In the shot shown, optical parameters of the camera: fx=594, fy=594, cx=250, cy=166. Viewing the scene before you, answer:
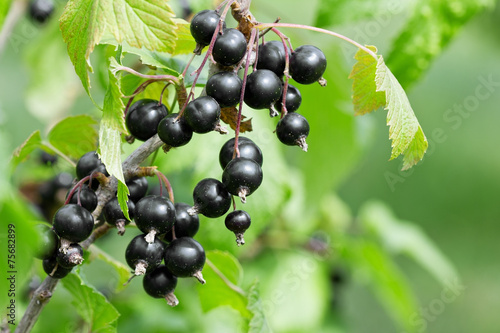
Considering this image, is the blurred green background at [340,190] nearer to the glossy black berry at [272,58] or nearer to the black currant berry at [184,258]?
the black currant berry at [184,258]

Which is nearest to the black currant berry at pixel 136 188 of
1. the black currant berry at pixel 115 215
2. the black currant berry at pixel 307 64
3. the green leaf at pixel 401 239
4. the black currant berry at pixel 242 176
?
the black currant berry at pixel 115 215

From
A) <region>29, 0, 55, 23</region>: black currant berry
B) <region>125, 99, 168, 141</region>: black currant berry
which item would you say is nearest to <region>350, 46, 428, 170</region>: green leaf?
<region>125, 99, 168, 141</region>: black currant berry

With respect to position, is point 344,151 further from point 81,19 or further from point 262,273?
point 81,19

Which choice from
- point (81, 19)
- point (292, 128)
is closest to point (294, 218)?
point (292, 128)

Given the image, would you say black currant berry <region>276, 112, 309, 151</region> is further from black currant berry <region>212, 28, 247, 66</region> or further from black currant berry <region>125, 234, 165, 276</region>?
black currant berry <region>125, 234, 165, 276</region>

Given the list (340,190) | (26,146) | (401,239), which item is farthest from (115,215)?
(340,190)

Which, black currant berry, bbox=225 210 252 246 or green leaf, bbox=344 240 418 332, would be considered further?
green leaf, bbox=344 240 418 332

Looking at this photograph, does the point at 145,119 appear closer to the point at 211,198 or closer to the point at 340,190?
the point at 211,198
